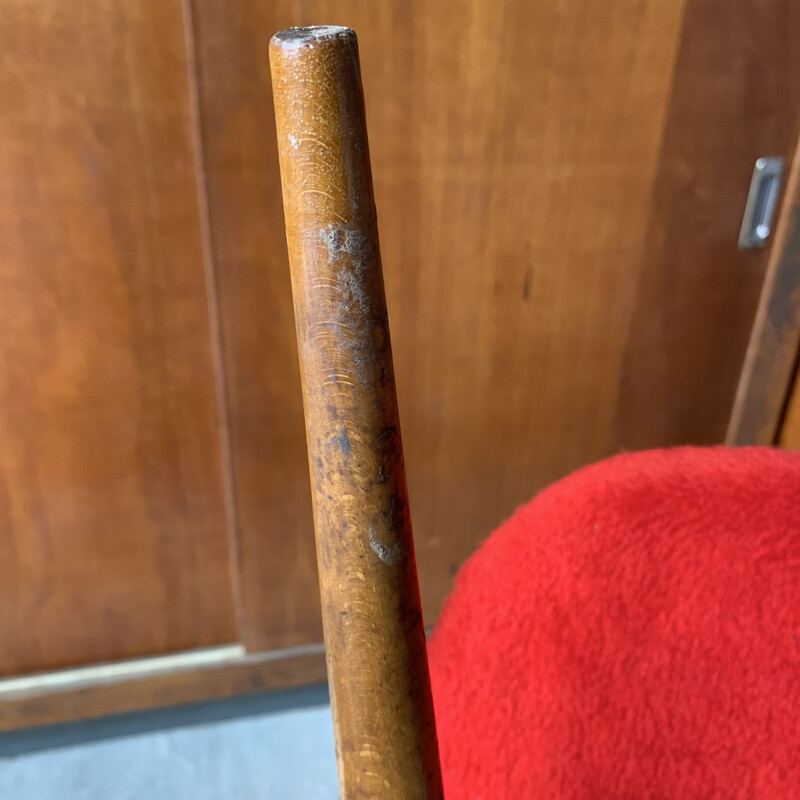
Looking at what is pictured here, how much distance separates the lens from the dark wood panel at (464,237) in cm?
60

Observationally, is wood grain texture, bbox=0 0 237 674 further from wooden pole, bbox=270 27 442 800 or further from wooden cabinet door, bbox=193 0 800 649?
wooden pole, bbox=270 27 442 800

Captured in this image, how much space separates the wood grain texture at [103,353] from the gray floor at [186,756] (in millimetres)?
138

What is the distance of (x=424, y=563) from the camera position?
2.95ft

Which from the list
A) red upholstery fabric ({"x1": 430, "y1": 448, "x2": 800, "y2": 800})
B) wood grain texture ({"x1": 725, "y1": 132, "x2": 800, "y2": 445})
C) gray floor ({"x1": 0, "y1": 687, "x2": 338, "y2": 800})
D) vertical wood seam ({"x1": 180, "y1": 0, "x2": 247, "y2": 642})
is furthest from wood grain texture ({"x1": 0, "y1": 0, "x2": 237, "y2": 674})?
wood grain texture ({"x1": 725, "y1": 132, "x2": 800, "y2": 445})

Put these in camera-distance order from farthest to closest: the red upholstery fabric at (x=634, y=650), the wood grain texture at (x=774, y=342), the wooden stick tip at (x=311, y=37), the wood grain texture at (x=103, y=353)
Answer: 1. the wood grain texture at (x=774, y=342)
2. the wood grain texture at (x=103, y=353)
3. the red upholstery fabric at (x=634, y=650)
4. the wooden stick tip at (x=311, y=37)

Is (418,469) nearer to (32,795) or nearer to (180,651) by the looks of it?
(180,651)

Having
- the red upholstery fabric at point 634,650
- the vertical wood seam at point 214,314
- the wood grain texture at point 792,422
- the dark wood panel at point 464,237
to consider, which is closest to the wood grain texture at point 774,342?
the wood grain texture at point 792,422

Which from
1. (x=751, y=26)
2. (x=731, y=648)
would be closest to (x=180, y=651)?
(x=731, y=648)

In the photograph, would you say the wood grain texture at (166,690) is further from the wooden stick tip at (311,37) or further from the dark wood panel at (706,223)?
Answer: the wooden stick tip at (311,37)

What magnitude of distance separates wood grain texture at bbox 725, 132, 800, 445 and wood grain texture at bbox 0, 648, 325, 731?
1.95 feet

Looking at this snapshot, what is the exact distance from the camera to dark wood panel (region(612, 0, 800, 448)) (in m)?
0.65

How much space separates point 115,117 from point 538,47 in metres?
0.35

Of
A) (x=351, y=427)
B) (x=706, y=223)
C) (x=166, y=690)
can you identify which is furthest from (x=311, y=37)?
(x=166, y=690)

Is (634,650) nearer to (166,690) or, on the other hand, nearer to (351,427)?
(351,427)
